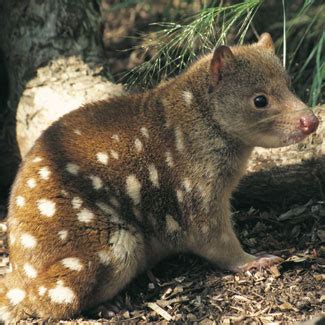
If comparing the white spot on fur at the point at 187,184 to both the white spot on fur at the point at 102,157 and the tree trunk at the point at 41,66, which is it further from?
the tree trunk at the point at 41,66

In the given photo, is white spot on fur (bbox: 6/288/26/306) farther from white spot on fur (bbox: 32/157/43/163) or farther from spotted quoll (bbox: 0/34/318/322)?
white spot on fur (bbox: 32/157/43/163)

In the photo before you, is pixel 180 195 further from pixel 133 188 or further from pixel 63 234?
pixel 63 234

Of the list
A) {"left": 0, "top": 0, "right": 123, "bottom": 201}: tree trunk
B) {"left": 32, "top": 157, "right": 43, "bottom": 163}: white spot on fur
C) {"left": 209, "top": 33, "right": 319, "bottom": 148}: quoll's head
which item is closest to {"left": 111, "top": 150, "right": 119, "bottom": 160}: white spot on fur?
{"left": 32, "top": 157, "right": 43, "bottom": 163}: white spot on fur

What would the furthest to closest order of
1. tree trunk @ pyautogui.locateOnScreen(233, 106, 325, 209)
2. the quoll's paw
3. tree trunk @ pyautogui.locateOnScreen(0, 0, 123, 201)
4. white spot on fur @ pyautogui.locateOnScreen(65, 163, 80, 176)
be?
1. tree trunk @ pyautogui.locateOnScreen(0, 0, 123, 201)
2. tree trunk @ pyautogui.locateOnScreen(233, 106, 325, 209)
3. the quoll's paw
4. white spot on fur @ pyautogui.locateOnScreen(65, 163, 80, 176)

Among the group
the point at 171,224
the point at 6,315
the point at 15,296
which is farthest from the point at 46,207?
the point at 171,224

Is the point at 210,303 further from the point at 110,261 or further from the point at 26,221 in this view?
the point at 26,221
